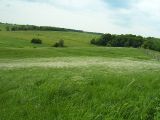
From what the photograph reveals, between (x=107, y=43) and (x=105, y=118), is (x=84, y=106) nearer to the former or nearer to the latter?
(x=105, y=118)

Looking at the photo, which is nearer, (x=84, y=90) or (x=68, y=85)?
(x=84, y=90)

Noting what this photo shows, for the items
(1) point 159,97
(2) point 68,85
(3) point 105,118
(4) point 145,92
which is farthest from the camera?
(2) point 68,85

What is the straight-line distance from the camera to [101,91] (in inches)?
467

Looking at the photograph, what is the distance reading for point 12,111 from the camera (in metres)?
10.5

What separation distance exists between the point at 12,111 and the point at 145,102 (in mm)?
4304

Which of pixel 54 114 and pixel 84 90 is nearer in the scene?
pixel 54 114

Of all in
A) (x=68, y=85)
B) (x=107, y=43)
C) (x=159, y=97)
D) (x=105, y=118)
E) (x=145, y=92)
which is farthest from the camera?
(x=107, y=43)

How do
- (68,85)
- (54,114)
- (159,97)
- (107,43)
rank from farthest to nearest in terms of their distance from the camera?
(107,43) < (68,85) < (159,97) < (54,114)

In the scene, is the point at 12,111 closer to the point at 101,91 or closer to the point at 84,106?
→ the point at 84,106

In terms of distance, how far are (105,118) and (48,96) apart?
332 centimetres

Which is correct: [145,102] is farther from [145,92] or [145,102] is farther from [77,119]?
[77,119]

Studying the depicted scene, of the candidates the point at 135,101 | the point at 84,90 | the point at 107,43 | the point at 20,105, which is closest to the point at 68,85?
the point at 84,90

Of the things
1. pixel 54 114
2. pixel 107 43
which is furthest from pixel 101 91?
pixel 107 43

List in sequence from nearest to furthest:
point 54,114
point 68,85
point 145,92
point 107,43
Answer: point 54,114, point 145,92, point 68,85, point 107,43
